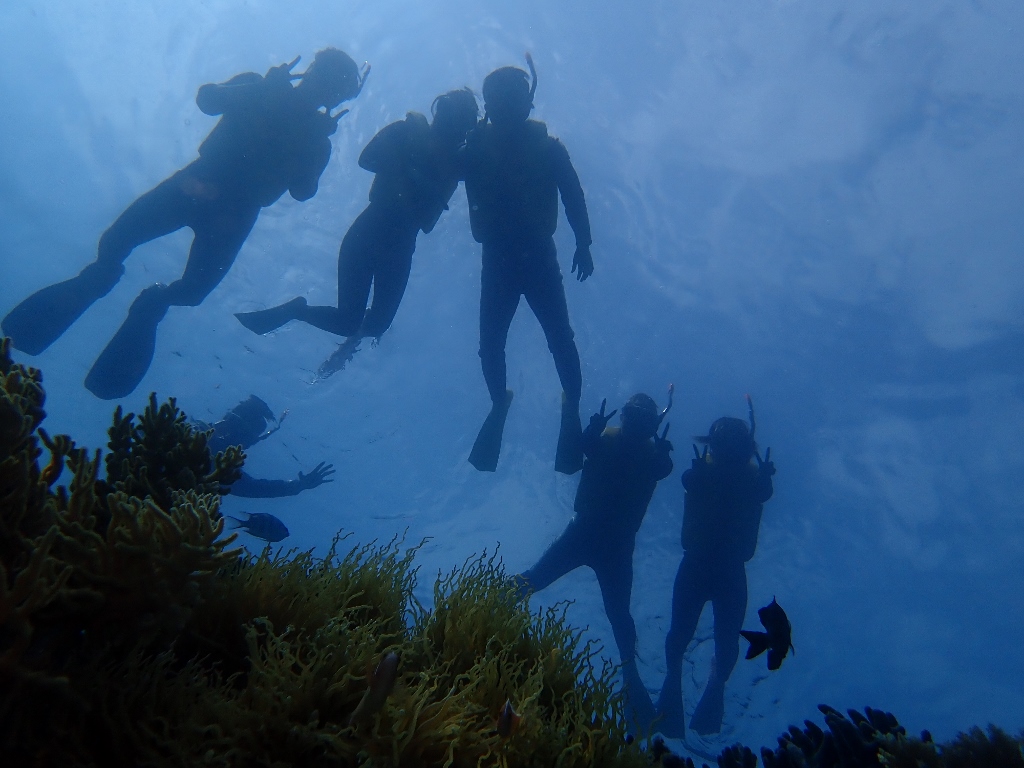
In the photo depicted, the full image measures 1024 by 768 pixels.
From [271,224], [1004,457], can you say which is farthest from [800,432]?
[271,224]

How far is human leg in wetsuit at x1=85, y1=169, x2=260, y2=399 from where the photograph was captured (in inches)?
311

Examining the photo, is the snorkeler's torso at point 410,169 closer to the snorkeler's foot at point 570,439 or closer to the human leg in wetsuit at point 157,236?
the human leg in wetsuit at point 157,236

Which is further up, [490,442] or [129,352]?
[490,442]

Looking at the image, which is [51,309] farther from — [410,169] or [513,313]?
[513,313]

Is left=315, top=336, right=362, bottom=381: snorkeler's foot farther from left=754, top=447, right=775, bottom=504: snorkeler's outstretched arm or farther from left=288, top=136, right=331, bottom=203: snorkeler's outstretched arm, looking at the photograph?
left=754, top=447, right=775, bottom=504: snorkeler's outstretched arm

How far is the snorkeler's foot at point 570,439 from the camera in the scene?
28.3 feet

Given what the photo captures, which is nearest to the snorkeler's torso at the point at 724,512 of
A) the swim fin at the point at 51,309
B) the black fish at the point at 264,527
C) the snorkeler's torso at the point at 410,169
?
the snorkeler's torso at the point at 410,169

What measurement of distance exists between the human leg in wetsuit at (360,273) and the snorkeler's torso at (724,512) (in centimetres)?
719

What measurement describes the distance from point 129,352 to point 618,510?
8767 mm

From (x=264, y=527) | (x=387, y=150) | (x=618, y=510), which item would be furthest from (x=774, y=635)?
(x=387, y=150)

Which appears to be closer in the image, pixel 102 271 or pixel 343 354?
pixel 102 271

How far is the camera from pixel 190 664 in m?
2.20

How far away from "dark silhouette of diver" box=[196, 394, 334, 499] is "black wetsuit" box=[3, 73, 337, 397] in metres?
2.93

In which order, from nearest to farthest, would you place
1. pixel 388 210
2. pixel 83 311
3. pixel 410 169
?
pixel 410 169
pixel 388 210
pixel 83 311
